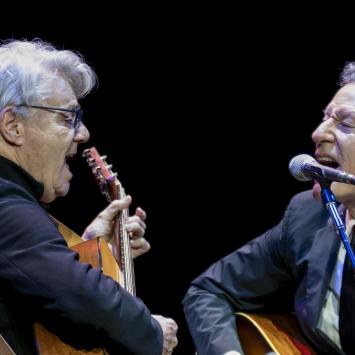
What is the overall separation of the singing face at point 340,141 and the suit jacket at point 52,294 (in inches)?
46.1

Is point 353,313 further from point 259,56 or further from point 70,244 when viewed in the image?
point 259,56

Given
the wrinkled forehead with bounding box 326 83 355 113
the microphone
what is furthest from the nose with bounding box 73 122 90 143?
the wrinkled forehead with bounding box 326 83 355 113

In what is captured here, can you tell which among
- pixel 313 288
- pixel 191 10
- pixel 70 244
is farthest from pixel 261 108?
pixel 70 244

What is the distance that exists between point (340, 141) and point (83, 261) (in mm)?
1237

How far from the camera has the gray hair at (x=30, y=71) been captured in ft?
7.30

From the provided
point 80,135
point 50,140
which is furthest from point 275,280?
point 50,140

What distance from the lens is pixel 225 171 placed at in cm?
416

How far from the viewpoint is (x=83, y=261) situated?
7.60 feet

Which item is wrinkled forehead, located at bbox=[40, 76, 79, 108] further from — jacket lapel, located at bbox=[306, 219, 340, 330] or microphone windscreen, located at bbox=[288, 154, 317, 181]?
jacket lapel, located at bbox=[306, 219, 340, 330]

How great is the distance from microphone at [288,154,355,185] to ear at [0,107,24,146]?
98 centimetres

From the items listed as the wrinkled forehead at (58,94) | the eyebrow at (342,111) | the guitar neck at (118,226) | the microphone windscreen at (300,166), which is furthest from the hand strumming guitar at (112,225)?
the eyebrow at (342,111)

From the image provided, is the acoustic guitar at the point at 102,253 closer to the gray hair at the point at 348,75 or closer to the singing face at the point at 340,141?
the singing face at the point at 340,141

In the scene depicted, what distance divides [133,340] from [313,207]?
1403mm

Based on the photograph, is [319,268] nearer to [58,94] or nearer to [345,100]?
[345,100]
